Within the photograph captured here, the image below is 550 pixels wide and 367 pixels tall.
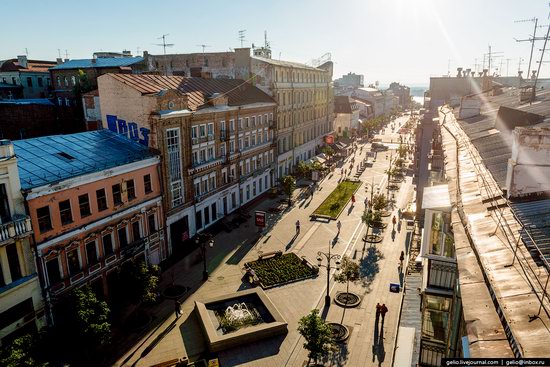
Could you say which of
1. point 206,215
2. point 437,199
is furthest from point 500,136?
point 206,215

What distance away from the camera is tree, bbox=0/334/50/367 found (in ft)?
54.7

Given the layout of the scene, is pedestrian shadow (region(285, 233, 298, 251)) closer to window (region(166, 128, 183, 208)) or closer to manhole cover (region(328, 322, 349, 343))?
window (region(166, 128, 183, 208))

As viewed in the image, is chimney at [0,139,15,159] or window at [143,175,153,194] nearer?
chimney at [0,139,15,159]

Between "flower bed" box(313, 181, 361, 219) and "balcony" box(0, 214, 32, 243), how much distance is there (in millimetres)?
31488

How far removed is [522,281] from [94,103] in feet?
133

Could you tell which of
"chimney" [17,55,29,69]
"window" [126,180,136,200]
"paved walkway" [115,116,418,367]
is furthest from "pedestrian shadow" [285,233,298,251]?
"chimney" [17,55,29,69]

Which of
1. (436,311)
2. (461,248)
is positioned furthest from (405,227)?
(461,248)

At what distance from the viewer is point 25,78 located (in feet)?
219

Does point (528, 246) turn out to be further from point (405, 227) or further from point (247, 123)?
point (247, 123)

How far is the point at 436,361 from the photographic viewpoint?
18.4 meters

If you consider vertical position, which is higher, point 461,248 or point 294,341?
point 461,248

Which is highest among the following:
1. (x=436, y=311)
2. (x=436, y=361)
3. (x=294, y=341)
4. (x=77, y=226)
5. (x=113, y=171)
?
(x=113, y=171)

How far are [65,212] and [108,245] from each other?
15.1 ft

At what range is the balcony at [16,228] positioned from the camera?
832 inches
